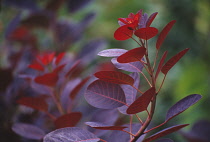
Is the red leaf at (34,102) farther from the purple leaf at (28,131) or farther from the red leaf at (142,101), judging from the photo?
the red leaf at (142,101)

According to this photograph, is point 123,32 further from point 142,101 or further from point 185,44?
point 185,44

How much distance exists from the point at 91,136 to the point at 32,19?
917mm

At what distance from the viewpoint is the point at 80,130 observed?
0.53m

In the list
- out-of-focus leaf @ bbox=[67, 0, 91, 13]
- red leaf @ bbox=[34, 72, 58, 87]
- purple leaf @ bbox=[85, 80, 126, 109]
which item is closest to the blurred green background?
out-of-focus leaf @ bbox=[67, 0, 91, 13]

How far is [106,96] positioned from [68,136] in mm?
109

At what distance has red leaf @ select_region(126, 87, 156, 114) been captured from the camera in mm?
492

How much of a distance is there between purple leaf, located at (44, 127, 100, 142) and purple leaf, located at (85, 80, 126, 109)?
7cm

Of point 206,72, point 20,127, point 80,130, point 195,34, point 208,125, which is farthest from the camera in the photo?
point 195,34

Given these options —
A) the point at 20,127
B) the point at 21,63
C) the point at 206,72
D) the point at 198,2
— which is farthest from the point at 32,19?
the point at 198,2

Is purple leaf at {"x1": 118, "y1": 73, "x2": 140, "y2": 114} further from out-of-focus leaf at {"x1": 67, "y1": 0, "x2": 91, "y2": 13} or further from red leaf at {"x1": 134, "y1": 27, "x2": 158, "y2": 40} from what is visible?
out-of-focus leaf at {"x1": 67, "y1": 0, "x2": 91, "y2": 13}

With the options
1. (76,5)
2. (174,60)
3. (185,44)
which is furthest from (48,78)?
(185,44)

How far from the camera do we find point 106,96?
57 cm

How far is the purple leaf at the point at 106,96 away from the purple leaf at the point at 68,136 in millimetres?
65

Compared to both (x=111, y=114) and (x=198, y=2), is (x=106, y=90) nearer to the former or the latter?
(x=111, y=114)
